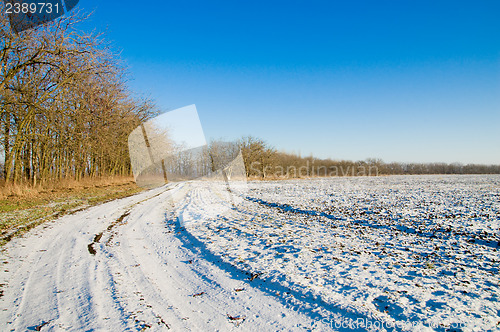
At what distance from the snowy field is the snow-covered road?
2 cm

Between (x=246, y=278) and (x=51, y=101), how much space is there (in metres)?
17.3

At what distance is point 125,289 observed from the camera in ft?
14.1

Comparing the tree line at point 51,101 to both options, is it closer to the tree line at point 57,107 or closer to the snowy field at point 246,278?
the tree line at point 57,107

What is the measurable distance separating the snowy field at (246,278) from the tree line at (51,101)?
7254 millimetres

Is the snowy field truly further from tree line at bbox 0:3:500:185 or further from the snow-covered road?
tree line at bbox 0:3:500:185

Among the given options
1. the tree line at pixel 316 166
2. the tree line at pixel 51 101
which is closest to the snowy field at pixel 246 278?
the tree line at pixel 51 101

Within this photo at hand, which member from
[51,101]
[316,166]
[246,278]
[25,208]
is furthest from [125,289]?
[316,166]

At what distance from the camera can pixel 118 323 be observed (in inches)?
132

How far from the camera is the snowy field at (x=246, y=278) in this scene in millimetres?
3566

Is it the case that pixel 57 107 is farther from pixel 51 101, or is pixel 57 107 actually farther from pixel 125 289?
pixel 125 289

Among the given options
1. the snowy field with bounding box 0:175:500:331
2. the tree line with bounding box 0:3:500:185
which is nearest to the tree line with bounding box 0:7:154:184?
the tree line with bounding box 0:3:500:185

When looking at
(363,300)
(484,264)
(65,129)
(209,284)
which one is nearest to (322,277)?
(363,300)

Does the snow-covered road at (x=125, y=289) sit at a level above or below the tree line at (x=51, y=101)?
below

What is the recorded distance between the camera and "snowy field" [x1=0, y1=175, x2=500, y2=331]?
3566 mm
